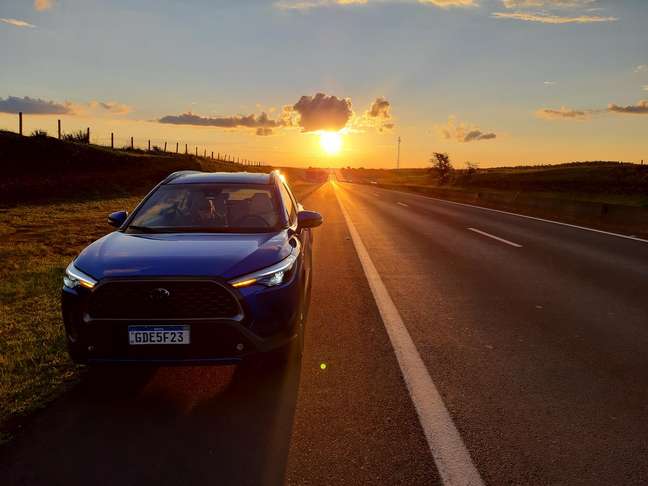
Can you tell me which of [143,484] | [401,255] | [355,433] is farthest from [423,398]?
[401,255]

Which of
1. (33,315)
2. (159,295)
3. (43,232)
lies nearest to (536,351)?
(159,295)

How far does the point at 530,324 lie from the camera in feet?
18.7

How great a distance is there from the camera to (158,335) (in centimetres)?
364

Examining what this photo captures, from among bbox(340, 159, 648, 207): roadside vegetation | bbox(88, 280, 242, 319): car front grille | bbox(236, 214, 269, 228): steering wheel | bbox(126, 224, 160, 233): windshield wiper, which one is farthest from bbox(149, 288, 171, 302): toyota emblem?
bbox(340, 159, 648, 207): roadside vegetation

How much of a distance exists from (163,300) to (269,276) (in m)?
0.76

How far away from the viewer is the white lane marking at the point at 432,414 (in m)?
2.85

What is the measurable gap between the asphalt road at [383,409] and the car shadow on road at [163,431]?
0.04ft

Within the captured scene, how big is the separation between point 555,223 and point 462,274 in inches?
405

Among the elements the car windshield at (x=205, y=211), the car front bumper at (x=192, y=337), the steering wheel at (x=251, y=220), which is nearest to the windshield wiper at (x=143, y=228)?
the car windshield at (x=205, y=211)

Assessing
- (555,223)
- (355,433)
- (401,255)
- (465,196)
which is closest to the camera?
(355,433)

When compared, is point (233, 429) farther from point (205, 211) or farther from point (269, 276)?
point (205, 211)

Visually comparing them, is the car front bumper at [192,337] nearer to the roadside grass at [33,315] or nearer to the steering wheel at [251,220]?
the roadside grass at [33,315]

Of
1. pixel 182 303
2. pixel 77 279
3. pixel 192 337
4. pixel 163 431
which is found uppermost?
pixel 77 279

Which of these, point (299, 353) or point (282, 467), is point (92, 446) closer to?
point (282, 467)
